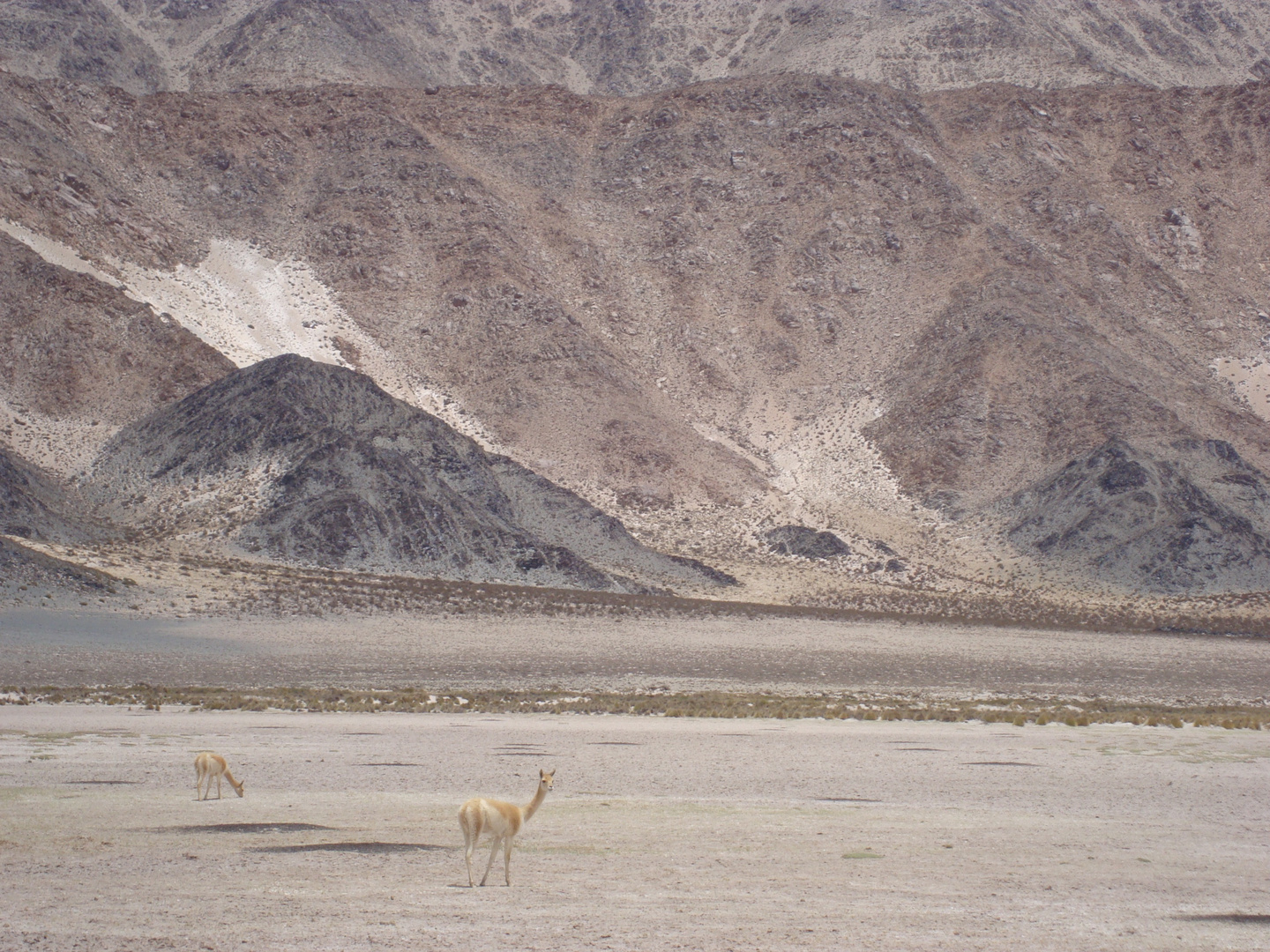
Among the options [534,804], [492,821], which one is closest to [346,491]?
[534,804]

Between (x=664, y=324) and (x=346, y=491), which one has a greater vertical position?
(x=664, y=324)

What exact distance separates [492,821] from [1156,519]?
5981cm

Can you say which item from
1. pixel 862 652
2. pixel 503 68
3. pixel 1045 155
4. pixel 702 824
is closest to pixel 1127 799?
pixel 702 824

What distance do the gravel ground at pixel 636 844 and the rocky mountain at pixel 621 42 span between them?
104 metres

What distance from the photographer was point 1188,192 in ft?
298

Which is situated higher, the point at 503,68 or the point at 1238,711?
the point at 503,68

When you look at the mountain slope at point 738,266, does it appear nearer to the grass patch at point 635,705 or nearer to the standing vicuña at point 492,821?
the grass patch at point 635,705

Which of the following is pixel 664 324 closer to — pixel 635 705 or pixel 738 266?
pixel 738 266

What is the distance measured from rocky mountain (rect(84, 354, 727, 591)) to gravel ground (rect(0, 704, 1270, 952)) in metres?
29.8

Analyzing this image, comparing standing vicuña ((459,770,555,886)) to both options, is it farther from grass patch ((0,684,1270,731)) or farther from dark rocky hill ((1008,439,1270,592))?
dark rocky hill ((1008,439,1270,592))

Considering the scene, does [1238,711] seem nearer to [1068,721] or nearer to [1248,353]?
[1068,721]

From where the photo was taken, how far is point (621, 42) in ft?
460

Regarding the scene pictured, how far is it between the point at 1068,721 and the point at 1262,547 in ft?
143

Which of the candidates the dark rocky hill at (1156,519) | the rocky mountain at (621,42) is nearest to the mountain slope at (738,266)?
the dark rocky hill at (1156,519)
